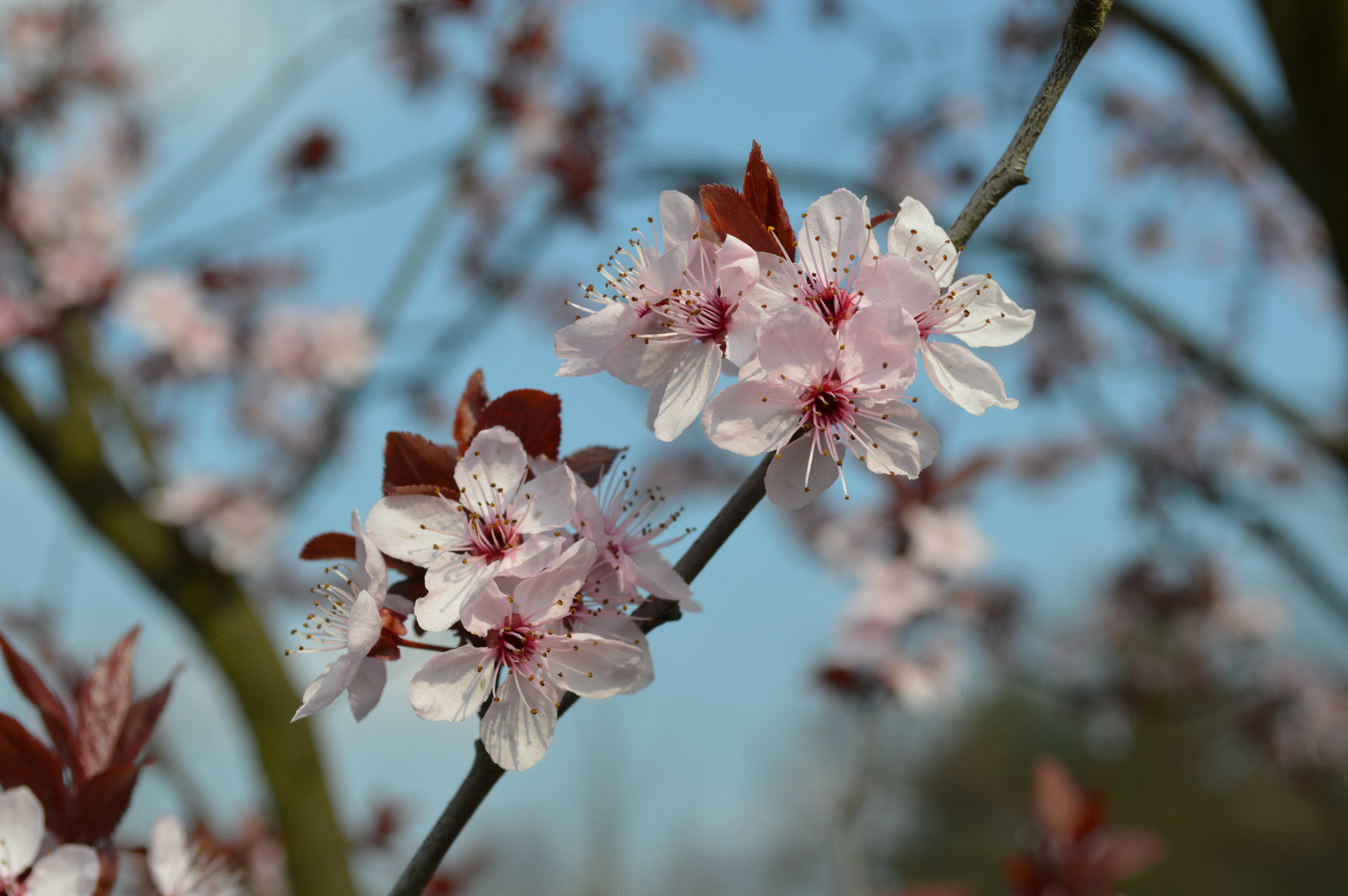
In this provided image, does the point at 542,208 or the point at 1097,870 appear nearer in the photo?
the point at 1097,870

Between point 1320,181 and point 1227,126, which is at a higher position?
point 1227,126

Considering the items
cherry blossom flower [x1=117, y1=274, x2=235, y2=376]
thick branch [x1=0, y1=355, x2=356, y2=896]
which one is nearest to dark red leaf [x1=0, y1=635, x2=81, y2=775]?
thick branch [x1=0, y1=355, x2=356, y2=896]

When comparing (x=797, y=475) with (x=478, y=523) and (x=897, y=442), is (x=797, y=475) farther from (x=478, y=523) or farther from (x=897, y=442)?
(x=478, y=523)

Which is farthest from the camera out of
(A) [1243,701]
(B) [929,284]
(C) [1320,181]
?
(A) [1243,701]

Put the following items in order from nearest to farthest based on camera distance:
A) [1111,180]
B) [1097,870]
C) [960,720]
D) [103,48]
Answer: [1097,870] < [103,48] < [1111,180] < [960,720]

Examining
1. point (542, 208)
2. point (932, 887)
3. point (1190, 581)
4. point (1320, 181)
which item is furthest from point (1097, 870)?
point (1190, 581)

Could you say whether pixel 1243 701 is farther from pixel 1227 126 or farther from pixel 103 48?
pixel 103 48

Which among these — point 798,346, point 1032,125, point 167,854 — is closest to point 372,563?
point 798,346
